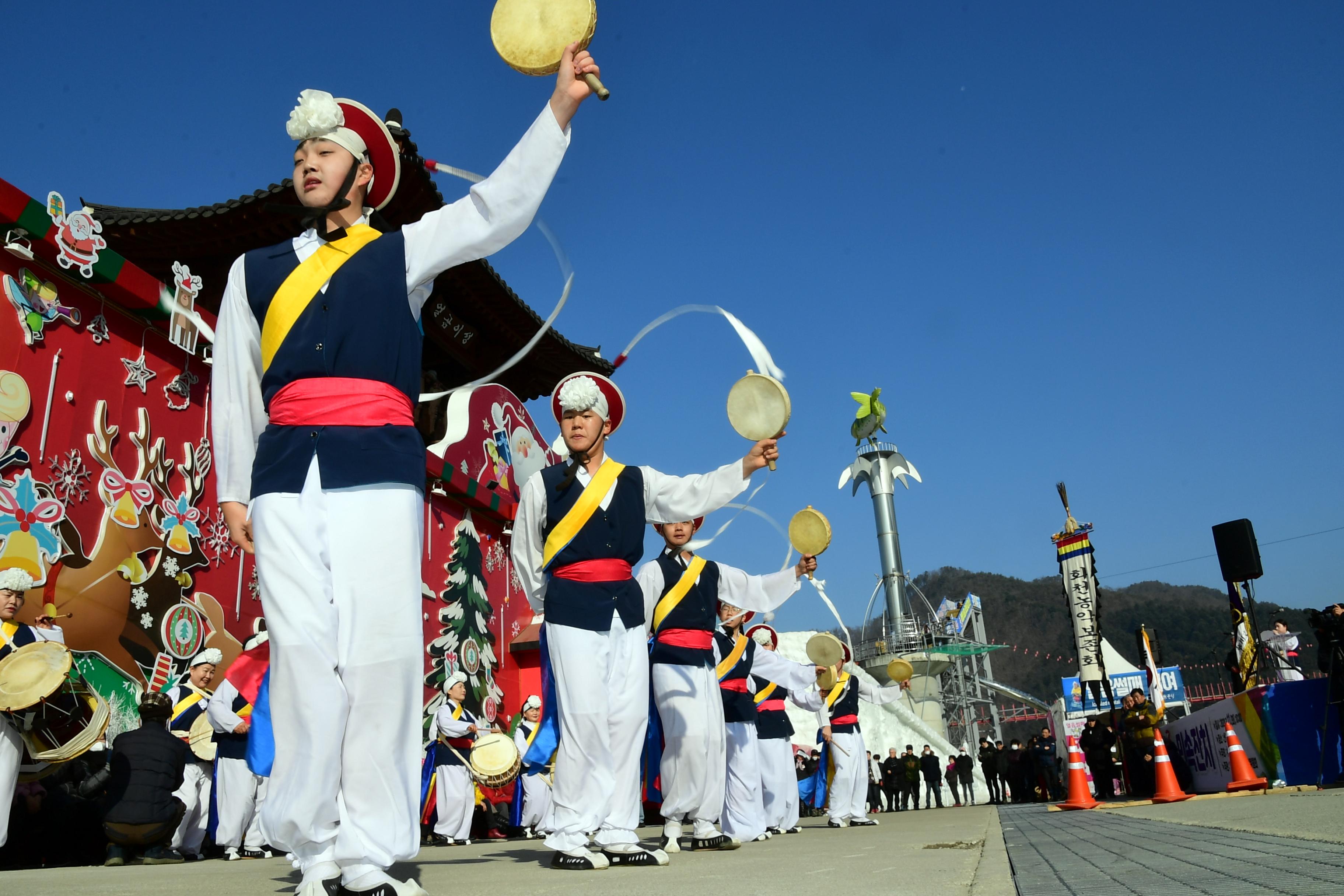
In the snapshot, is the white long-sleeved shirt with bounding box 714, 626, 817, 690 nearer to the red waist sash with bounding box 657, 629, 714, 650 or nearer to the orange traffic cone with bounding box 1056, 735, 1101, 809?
the red waist sash with bounding box 657, 629, 714, 650

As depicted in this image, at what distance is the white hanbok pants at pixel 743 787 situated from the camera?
8.32m

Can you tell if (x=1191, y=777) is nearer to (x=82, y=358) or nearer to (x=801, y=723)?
(x=82, y=358)

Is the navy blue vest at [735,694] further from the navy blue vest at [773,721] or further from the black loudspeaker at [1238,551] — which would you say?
the black loudspeaker at [1238,551]

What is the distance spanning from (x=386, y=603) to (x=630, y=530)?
2326mm

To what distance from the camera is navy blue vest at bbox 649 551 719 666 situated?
6281mm

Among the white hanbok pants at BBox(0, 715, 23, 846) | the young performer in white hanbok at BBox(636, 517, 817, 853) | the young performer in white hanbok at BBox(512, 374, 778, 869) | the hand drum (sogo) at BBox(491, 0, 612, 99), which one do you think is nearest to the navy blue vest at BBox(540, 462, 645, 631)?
the young performer in white hanbok at BBox(512, 374, 778, 869)

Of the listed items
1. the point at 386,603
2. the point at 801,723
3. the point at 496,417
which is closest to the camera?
the point at 386,603

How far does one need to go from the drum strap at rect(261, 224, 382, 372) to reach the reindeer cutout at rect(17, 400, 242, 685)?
224 inches

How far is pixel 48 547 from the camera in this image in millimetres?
7383

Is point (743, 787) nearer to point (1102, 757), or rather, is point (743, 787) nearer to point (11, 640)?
point (11, 640)

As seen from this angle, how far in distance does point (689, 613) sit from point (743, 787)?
2.81 meters

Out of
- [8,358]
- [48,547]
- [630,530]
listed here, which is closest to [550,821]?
[630,530]

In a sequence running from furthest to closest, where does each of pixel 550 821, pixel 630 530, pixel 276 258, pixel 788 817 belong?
1. pixel 788 817
2. pixel 630 530
3. pixel 550 821
4. pixel 276 258

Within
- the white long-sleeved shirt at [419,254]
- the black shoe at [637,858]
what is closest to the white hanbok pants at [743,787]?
the black shoe at [637,858]
